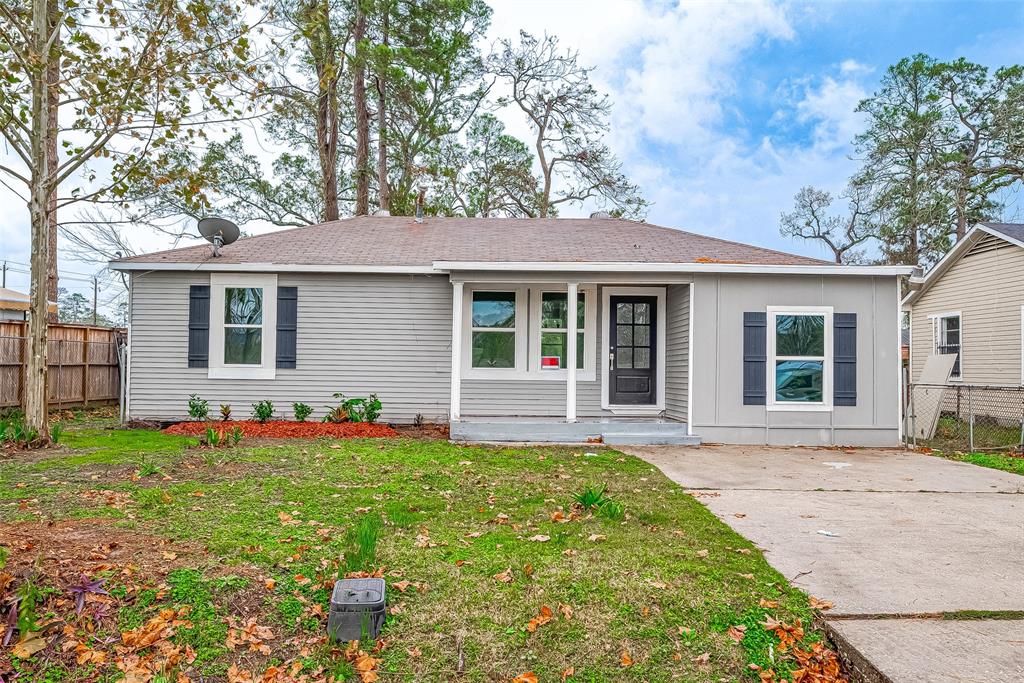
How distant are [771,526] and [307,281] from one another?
795 cm

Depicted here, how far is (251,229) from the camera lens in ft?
64.1

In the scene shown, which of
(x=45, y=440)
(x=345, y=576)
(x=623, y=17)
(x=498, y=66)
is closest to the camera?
(x=345, y=576)

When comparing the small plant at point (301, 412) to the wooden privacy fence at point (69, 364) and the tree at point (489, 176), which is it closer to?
the wooden privacy fence at point (69, 364)

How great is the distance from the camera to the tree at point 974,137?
2103 centimetres

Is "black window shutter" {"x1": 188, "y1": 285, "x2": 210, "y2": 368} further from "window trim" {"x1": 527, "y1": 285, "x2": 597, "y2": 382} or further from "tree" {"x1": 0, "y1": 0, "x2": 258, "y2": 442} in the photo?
"window trim" {"x1": 527, "y1": 285, "x2": 597, "y2": 382}

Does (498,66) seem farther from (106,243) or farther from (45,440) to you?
(45,440)

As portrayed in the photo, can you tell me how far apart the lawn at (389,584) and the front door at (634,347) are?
5.01 meters

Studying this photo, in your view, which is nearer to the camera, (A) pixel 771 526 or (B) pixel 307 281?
(A) pixel 771 526

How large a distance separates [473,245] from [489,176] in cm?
1050

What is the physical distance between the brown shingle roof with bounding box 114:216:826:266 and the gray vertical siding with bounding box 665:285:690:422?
0.63 meters

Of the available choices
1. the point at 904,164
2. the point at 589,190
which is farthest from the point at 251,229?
the point at 904,164

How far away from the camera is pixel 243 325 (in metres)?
10.3

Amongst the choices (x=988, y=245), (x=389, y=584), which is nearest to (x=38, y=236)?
(x=389, y=584)

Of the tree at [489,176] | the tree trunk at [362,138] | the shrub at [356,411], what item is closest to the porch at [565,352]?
the shrub at [356,411]
